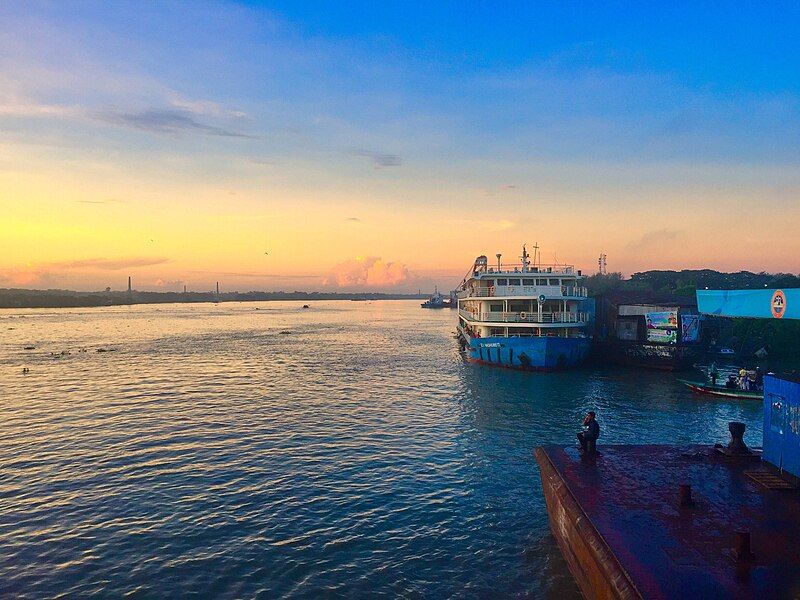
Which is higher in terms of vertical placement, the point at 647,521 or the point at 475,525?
the point at 647,521

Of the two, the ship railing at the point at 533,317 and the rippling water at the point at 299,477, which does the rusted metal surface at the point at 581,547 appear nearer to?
the rippling water at the point at 299,477

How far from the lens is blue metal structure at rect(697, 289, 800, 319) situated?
12.5 meters

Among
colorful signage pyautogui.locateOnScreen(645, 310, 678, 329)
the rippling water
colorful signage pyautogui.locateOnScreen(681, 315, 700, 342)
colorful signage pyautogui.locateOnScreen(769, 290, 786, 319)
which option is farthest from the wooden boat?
colorful signage pyautogui.locateOnScreen(769, 290, 786, 319)

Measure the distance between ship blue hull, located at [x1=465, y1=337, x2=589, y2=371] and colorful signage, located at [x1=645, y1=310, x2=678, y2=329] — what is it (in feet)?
28.4

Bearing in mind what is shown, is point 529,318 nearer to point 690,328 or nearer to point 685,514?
point 690,328

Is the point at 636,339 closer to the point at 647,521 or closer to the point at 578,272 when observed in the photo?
the point at 578,272

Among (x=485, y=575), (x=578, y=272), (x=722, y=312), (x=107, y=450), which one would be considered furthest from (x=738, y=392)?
(x=107, y=450)

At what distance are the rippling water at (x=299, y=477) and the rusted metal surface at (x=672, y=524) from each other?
239cm

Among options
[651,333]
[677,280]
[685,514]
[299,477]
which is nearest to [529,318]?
[651,333]

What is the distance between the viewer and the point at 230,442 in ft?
82.0

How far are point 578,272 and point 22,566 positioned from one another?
46.7 metres

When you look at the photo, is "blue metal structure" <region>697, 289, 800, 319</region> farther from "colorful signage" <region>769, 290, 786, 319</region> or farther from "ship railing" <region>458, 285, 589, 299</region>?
"ship railing" <region>458, 285, 589, 299</region>

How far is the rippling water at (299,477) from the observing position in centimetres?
1334

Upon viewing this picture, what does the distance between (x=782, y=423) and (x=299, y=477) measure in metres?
15.7
